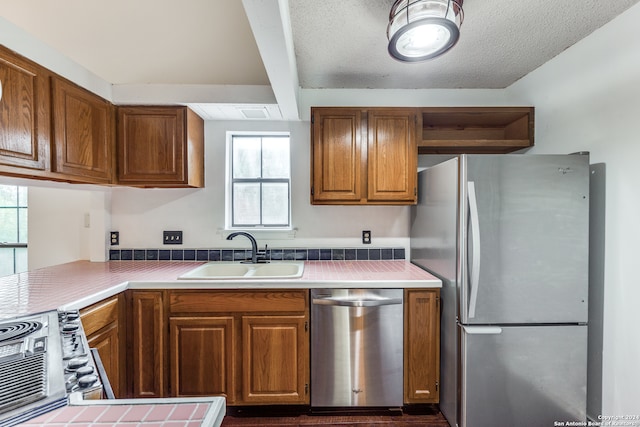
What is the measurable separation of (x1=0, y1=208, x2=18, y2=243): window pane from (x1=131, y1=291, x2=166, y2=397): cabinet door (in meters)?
3.94

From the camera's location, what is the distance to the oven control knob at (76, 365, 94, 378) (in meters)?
0.75

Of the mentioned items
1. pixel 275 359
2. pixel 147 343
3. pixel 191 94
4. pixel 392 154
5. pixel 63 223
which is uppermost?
pixel 191 94

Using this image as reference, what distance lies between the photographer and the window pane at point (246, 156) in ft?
8.14

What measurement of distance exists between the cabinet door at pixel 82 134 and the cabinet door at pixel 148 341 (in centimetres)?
82

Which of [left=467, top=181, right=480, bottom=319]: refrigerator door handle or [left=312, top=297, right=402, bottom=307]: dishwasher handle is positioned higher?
[left=467, top=181, right=480, bottom=319]: refrigerator door handle

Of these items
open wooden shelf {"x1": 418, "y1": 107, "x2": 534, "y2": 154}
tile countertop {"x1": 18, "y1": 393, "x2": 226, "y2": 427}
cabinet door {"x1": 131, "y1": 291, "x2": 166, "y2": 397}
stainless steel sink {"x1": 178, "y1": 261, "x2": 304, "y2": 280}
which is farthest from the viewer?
stainless steel sink {"x1": 178, "y1": 261, "x2": 304, "y2": 280}

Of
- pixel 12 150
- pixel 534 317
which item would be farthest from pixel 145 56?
pixel 534 317

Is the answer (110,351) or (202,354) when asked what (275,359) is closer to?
(202,354)

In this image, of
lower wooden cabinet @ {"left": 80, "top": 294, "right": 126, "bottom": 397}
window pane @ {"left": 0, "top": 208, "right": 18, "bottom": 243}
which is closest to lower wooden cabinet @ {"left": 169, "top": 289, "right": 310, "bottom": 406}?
lower wooden cabinet @ {"left": 80, "top": 294, "right": 126, "bottom": 397}

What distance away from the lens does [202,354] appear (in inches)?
67.8

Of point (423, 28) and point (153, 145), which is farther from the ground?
point (423, 28)

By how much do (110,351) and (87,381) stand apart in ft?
3.58

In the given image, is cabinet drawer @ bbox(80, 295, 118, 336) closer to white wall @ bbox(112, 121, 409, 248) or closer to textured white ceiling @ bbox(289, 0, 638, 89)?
white wall @ bbox(112, 121, 409, 248)

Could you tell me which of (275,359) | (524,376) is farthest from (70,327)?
(524,376)
